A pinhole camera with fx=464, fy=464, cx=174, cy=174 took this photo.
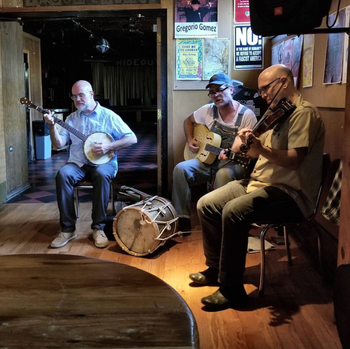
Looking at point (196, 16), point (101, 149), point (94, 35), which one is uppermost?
point (94, 35)

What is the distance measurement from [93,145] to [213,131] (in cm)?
96

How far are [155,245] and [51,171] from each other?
4.10m

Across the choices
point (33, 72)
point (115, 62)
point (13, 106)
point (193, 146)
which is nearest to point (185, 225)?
point (193, 146)

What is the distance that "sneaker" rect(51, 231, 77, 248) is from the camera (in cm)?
344

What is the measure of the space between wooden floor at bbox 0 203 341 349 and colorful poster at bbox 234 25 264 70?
5.71 ft

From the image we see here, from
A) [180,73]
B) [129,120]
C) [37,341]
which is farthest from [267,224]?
[129,120]

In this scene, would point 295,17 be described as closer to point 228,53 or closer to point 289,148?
point 289,148

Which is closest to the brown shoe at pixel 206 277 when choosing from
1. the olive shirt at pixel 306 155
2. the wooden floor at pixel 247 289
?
the wooden floor at pixel 247 289

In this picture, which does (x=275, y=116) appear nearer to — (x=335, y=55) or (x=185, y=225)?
(x=335, y=55)

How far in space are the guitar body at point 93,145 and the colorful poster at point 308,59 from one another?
157 cm

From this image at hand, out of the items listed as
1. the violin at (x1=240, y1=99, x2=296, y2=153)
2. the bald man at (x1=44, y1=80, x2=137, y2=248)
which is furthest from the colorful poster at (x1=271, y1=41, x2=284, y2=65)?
the violin at (x1=240, y1=99, x2=296, y2=153)

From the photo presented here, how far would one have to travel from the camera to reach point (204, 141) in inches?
146

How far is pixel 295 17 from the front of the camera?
7.22 ft

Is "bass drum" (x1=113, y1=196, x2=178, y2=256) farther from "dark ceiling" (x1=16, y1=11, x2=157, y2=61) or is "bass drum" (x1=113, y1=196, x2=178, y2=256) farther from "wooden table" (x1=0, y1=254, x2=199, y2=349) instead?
"dark ceiling" (x1=16, y1=11, x2=157, y2=61)
